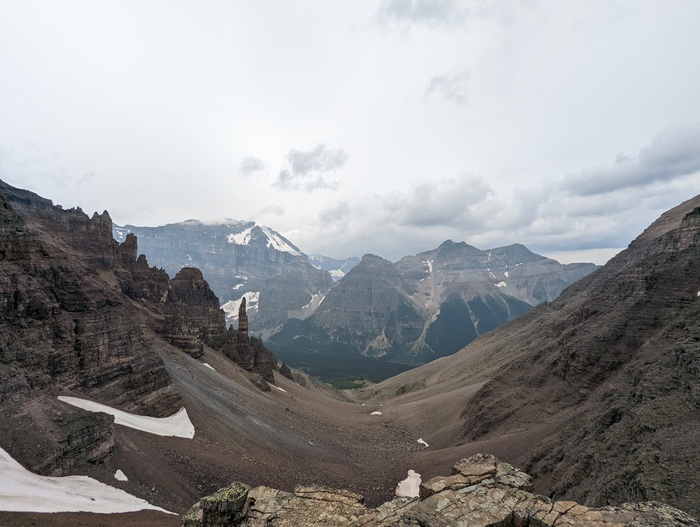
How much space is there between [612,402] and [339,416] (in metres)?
54.1

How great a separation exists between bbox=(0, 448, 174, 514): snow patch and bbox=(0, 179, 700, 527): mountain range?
0.45 metres

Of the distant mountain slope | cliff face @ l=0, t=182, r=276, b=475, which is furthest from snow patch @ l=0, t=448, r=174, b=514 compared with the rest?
the distant mountain slope

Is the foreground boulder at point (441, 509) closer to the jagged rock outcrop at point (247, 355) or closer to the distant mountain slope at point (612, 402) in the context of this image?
the distant mountain slope at point (612, 402)

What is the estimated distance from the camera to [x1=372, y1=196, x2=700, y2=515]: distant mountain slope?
19094 mm

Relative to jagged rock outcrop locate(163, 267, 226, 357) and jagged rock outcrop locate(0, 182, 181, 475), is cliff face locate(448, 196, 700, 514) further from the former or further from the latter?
jagged rock outcrop locate(163, 267, 226, 357)

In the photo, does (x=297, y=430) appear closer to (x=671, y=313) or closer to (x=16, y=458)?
(x=16, y=458)

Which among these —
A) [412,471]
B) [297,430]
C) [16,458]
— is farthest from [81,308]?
[412,471]

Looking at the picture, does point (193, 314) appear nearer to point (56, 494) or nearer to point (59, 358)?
point (59, 358)

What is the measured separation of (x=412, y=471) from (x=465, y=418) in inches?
799

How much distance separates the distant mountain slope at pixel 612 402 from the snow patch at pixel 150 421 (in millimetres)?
33222

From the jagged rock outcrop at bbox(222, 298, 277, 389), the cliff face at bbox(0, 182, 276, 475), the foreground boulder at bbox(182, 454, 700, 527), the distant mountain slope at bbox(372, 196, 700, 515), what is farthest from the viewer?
the jagged rock outcrop at bbox(222, 298, 277, 389)

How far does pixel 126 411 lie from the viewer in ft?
106

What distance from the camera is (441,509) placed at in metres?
10.4

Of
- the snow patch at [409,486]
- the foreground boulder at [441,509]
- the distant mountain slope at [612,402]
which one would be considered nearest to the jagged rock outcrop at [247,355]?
the distant mountain slope at [612,402]
